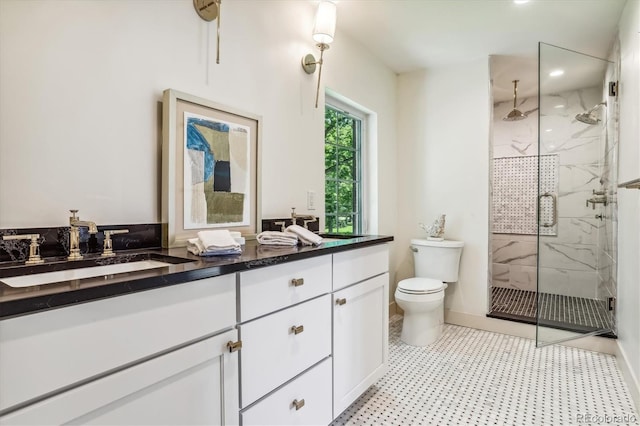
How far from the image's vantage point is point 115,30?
1278 mm

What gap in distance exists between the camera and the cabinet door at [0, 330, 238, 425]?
0.71 metres

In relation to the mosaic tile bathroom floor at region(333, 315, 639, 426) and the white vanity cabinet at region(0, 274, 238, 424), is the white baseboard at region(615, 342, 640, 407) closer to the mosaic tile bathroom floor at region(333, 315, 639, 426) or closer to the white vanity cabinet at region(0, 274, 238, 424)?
the mosaic tile bathroom floor at region(333, 315, 639, 426)

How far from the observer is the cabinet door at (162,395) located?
71 cm

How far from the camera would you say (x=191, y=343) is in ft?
3.10

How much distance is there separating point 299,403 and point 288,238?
676 mm

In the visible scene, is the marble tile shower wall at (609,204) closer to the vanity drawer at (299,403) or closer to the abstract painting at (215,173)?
the vanity drawer at (299,403)

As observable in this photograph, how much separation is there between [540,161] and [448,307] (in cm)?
149

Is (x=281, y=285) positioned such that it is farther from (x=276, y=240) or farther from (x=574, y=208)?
(x=574, y=208)

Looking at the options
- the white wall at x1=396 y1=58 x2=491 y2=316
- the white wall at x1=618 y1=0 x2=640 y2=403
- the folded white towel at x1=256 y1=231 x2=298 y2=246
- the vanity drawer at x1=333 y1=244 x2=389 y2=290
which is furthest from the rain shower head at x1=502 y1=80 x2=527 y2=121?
the folded white towel at x1=256 y1=231 x2=298 y2=246

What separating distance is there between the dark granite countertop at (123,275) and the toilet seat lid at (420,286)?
1.28 metres

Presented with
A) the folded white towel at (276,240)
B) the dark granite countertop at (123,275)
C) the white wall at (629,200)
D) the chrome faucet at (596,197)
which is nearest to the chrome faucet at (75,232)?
the dark granite countertop at (123,275)

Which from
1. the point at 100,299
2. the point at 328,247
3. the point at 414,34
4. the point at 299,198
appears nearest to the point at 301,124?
the point at 299,198

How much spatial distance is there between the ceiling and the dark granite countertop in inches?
70.1

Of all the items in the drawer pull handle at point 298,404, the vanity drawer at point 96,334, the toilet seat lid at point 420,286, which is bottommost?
the drawer pull handle at point 298,404
